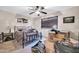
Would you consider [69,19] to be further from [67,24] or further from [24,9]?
[24,9]

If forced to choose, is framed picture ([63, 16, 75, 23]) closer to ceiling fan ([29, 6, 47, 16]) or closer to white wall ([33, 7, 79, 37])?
white wall ([33, 7, 79, 37])

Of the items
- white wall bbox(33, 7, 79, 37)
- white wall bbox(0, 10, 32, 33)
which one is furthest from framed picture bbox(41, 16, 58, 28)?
white wall bbox(0, 10, 32, 33)

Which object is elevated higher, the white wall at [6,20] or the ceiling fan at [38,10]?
the ceiling fan at [38,10]

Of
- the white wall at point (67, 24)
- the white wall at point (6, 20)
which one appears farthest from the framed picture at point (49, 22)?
the white wall at point (6, 20)

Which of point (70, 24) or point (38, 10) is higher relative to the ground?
point (38, 10)

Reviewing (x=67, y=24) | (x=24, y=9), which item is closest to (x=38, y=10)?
(x=24, y=9)

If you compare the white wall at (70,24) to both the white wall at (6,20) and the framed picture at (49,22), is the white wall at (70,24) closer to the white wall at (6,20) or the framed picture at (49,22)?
the framed picture at (49,22)

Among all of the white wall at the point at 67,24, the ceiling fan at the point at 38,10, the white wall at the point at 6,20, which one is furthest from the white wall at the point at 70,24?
the white wall at the point at 6,20

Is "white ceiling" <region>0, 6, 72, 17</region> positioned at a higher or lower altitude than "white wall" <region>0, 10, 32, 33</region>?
higher

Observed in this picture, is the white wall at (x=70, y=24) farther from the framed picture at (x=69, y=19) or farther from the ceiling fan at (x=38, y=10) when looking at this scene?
the ceiling fan at (x=38, y=10)

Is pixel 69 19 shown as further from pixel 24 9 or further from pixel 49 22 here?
pixel 24 9

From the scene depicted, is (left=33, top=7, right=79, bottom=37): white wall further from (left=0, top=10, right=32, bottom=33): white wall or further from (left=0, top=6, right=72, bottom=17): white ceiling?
(left=0, top=10, right=32, bottom=33): white wall
